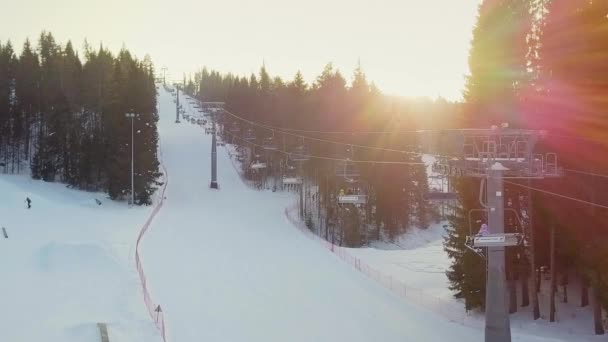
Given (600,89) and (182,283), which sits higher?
(600,89)

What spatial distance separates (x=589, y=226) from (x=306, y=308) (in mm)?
12456

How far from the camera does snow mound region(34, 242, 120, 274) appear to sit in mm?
26547

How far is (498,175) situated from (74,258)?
2044 centimetres

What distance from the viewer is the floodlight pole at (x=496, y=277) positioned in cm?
2044

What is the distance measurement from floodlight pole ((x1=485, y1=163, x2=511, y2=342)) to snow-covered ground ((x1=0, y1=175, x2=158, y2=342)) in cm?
1215

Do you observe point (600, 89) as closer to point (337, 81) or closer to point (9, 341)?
point (9, 341)

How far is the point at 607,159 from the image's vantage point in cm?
2123

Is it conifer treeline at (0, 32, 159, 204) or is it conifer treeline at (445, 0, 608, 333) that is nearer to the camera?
conifer treeline at (445, 0, 608, 333)

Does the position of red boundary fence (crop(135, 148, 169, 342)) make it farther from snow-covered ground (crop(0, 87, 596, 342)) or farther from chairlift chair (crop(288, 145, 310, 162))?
chairlift chair (crop(288, 145, 310, 162))

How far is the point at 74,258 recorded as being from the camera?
27.7 m

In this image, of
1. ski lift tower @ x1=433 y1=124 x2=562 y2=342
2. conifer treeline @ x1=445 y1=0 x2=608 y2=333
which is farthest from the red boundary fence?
conifer treeline @ x1=445 y1=0 x2=608 y2=333

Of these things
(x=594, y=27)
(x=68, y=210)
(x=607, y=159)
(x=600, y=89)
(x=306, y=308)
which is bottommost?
(x=306, y=308)

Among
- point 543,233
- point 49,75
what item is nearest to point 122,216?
point 543,233

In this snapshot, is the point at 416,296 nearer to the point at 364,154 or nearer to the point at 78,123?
the point at 364,154
